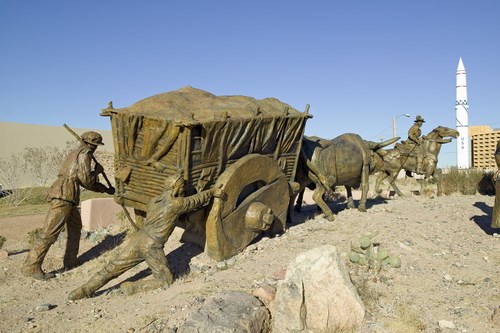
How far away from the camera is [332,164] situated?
866cm

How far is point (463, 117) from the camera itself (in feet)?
117

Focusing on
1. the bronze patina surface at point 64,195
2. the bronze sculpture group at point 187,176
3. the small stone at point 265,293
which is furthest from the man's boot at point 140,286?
the bronze patina surface at point 64,195

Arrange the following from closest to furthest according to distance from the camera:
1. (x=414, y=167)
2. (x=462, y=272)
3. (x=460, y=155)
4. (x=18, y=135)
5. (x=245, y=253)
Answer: (x=462, y=272) → (x=245, y=253) → (x=414, y=167) → (x=460, y=155) → (x=18, y=135)

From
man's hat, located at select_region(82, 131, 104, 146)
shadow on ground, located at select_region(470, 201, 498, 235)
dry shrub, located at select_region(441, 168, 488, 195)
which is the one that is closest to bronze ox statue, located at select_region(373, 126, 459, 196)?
dry shrub, located at select_region(441, 168, 488, 195)

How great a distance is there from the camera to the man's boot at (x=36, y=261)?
21.6 feet

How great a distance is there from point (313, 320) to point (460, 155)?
35153 mm

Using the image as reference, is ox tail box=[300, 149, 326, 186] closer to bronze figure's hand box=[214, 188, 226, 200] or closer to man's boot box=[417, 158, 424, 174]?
bronze figure's hand box=[214, 188, 226, 200]

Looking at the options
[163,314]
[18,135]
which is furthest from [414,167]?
[18,135]

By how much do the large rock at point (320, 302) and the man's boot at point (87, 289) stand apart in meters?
2.50

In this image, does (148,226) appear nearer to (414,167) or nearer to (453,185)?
(414,167)

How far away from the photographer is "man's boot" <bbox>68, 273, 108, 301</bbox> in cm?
560

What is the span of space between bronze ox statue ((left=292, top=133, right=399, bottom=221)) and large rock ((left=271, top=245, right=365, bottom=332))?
12.7ft

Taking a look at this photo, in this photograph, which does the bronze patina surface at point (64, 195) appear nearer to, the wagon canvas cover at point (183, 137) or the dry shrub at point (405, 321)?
the wagon canvas cover at point (183, 137)

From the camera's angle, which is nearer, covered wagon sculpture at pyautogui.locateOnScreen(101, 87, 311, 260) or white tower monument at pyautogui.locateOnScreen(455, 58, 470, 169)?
covered wagon sculpture at pyautogui.locateOnScreen(101, 87, 311, 260)
